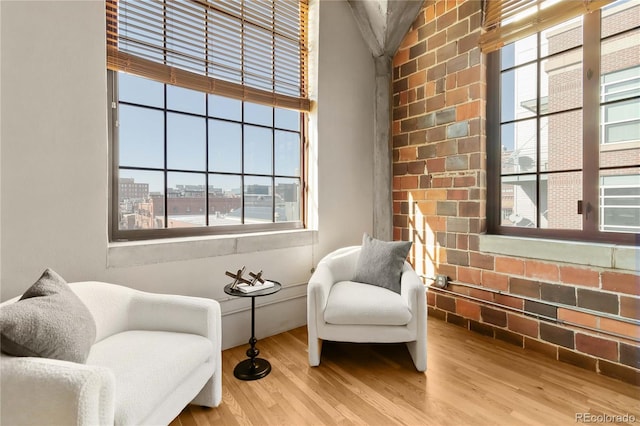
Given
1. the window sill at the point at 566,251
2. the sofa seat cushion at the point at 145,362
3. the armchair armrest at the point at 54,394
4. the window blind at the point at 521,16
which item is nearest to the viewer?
the armchair armrest at the point at 54,394

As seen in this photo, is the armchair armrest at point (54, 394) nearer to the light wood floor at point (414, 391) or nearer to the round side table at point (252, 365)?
the light wood floor at point (414, 391)

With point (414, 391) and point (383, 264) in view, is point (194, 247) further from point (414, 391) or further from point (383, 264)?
point (414, 391)

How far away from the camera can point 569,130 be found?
2.22m

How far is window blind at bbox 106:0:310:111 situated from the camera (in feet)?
6.56

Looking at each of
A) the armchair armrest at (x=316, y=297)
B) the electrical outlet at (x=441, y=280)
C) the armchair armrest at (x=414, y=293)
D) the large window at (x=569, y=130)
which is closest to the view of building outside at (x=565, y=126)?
the large window at (x=569, y=130)

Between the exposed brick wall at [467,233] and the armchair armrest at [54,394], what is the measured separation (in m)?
2.61

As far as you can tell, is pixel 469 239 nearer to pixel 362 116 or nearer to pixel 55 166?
pixel 362 116

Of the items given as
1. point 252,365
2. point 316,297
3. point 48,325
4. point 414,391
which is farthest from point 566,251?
point 48,325

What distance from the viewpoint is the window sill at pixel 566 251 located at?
1.87m

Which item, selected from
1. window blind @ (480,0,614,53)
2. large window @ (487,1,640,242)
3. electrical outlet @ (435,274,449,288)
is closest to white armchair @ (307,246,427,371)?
electrical outlet @ (435,274,449,288)

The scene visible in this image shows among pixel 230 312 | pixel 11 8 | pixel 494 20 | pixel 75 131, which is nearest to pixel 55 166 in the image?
pixel 75 131

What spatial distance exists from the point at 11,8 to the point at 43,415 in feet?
6.40

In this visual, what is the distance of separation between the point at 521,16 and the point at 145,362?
337 cm

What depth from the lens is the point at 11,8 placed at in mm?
1560
